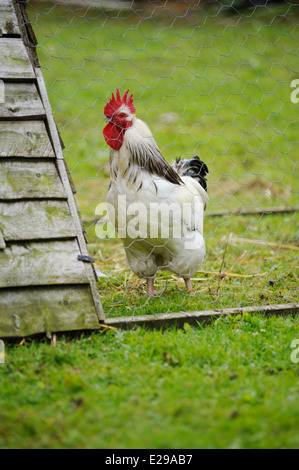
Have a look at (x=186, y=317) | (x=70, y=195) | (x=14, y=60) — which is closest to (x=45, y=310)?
(x=70, y=195)

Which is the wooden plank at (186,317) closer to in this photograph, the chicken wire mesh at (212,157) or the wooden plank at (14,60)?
the chicken wire mesh at (212,157)

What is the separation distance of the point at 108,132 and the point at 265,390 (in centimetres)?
168

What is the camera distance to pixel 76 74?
9109mm

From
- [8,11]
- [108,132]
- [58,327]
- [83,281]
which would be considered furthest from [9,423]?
[8,11]

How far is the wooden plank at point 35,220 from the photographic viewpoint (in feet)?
8.05

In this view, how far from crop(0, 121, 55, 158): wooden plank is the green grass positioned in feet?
3.29

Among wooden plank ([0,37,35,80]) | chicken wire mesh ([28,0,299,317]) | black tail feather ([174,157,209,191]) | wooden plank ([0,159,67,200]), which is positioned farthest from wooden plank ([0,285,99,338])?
black tail feather ([174,157,209,191])

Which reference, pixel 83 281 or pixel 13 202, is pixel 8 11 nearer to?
pixel 13 202

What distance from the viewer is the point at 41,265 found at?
7.99 feet

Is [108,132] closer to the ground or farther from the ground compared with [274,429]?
farther from the ground

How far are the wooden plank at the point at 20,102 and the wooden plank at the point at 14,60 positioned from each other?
0.16ft

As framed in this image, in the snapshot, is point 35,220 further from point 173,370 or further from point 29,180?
point 173,370

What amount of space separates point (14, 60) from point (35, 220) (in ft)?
3.02
